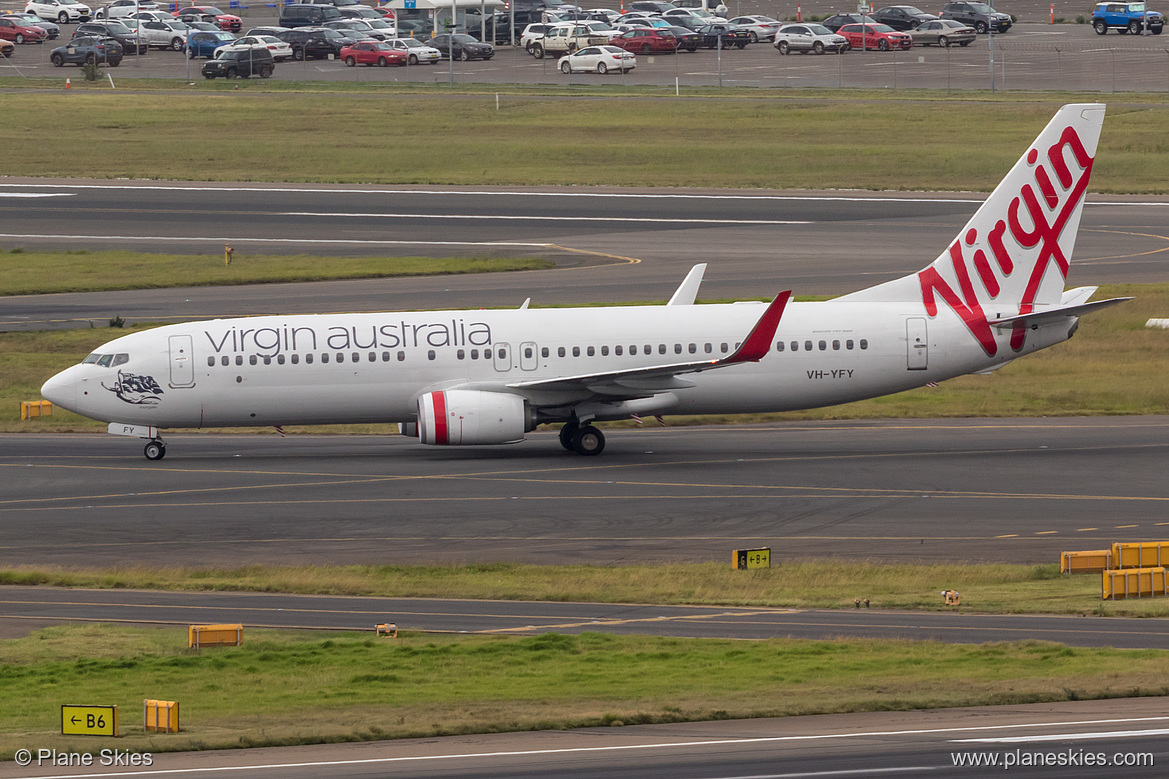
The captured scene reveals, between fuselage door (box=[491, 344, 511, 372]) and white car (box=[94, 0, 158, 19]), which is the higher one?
white car (box=[94, 0, 158, 19])

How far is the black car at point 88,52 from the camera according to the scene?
14688 cm

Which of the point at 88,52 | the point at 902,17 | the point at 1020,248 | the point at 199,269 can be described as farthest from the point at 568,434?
the point at 88,52

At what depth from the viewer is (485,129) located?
116 meters

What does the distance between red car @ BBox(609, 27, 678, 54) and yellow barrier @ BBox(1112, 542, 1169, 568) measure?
117m

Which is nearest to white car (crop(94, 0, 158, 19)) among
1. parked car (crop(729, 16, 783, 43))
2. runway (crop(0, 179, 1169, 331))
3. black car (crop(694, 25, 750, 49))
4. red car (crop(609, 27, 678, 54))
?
red car (crop(609, 27, 678, 54))

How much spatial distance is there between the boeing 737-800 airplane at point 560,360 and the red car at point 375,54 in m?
102

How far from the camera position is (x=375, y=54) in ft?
481

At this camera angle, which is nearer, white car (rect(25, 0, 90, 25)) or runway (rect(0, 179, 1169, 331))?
runway (rect(0, 179, 1169, 331))

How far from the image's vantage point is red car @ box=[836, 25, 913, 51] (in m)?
144

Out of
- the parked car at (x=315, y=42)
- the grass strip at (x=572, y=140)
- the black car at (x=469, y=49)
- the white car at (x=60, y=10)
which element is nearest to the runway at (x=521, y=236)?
the grass strip at (x=572, y=140)

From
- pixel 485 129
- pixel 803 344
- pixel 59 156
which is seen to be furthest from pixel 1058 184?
pixel 59 156

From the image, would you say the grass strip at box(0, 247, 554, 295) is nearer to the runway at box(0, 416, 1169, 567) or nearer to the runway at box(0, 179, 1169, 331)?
the runway at box(0, 179, 1169, 331)

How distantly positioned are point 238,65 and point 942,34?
205ft

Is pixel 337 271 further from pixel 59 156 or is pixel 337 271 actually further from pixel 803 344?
pixel 59 156
